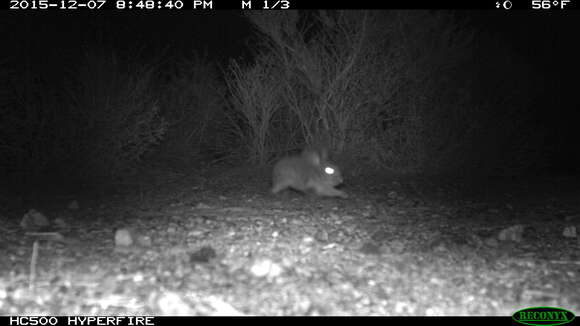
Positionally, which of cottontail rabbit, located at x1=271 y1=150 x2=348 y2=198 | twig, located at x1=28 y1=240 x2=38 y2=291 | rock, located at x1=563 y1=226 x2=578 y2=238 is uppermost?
cottontail rabbit, located at x1=271 y1=150 x2=348 y2=198

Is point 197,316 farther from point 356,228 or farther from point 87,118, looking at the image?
point 87,118

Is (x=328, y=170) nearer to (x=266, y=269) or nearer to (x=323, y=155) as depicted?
(x=323, y=155)

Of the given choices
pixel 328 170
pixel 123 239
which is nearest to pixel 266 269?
pixel 123 239

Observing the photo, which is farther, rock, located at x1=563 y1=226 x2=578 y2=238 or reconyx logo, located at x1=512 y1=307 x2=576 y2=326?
rock, located at x1=563 y1=226 x2=578 y2=238

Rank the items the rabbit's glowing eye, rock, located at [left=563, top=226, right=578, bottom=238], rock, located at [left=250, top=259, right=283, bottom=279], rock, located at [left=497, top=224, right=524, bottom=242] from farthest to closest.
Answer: the rabbit's glowing eye < rock, located at [left=563, top=226, right=578, bottom=238] < rock, located at [left=497, top=224, right=524, bottom=242] < rock, located at [left=250, top=259, right=283, bottom=279]

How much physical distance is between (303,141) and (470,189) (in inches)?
172

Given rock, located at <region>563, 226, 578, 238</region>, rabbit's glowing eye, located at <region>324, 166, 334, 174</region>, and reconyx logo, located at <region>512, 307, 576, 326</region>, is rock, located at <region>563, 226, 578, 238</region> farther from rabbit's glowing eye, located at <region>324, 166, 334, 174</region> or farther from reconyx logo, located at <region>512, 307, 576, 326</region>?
rabbit's glowing eye, located at <region>324, 166, 334, 174</region>

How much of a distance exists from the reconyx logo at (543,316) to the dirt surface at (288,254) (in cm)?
8

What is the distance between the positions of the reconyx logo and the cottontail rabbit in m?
4.58

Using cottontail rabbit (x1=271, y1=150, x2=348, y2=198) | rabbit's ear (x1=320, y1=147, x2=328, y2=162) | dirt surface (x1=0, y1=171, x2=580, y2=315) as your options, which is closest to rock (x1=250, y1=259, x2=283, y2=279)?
dirt surface (x1=0, y1=171, x2=580, y2=315)

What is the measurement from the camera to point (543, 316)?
3668 millimetres

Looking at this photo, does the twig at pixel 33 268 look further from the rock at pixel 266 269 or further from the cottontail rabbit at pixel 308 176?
the cottontail rabbit at pixel 308 176

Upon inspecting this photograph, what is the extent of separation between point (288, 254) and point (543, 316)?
2360 millimetres

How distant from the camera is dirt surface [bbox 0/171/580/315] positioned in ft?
12.5
